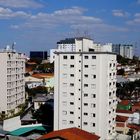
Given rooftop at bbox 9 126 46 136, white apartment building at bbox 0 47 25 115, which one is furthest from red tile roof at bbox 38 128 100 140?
white apartment building at bbox 0 47 25 115

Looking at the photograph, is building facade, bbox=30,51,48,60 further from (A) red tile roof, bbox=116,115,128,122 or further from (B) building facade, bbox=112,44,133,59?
(A) red tile roof, bbox=116,115,128,122

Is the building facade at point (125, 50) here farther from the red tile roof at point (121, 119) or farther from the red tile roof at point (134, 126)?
the red tile roof at point (134, 126)

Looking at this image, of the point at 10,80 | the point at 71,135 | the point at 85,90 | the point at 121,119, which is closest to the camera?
the point at 71,135

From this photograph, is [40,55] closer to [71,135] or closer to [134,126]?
[134,126]

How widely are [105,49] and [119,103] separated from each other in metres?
10.8

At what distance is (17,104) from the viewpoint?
30.8 meters

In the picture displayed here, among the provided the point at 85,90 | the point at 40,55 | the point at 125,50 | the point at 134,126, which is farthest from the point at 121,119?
the point at 125,50

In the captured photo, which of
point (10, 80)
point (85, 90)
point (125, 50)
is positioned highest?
point (125, 50)

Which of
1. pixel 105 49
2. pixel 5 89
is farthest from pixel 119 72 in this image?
pixel 105 49

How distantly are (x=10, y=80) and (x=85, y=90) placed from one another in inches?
432

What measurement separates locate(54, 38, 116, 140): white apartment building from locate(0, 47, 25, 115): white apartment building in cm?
890

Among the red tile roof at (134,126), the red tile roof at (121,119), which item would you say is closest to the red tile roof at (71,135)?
the red tile roof at (121,119)

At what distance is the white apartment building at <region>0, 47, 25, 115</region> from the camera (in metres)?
28.1

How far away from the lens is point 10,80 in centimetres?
2909
